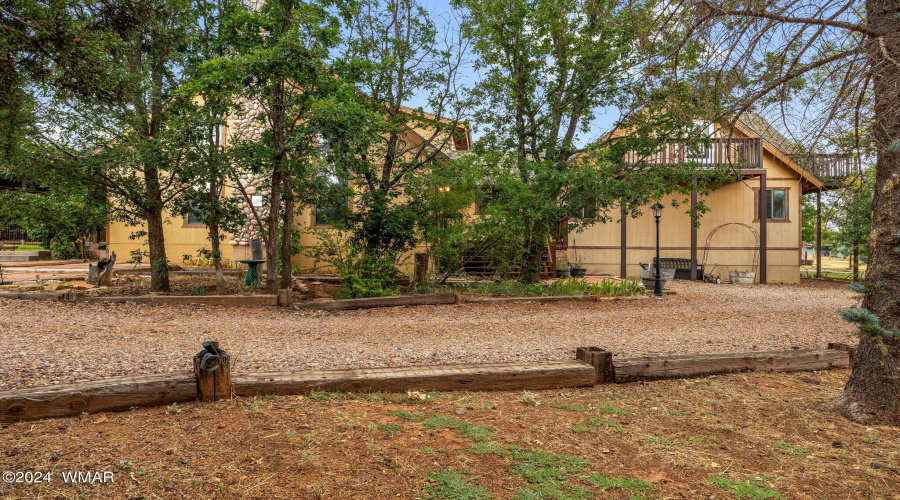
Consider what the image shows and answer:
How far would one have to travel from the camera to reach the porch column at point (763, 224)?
16.6m

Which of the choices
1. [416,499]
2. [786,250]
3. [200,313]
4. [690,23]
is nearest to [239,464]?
[416,499]

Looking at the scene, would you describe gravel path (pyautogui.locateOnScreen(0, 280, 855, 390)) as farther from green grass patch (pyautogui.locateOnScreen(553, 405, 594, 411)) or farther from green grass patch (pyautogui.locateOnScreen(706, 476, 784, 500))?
green grass patch (pyautogui.locateOnScreen(706, 476, 784, 500))

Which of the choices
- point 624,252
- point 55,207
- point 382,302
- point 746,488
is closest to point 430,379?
point 746,488

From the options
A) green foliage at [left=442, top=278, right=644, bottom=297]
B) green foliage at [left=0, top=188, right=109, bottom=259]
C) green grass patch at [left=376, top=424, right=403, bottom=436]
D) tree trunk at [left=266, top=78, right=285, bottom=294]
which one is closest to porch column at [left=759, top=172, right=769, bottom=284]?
green foliage at [left=442, top=278, right=644, bottom=297]

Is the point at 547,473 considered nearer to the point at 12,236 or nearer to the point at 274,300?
the point at 274,300

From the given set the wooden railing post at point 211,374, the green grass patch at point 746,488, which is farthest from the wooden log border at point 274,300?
the green grass patch at point 746,488

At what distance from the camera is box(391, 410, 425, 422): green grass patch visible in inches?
139

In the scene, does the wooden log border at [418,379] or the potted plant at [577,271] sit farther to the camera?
the potted plant at [577,271]

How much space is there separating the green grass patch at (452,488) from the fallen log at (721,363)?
2366mm

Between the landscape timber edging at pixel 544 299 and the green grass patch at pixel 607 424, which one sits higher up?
the landscape timber edging at pixel 544 299

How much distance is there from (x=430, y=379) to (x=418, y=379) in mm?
98

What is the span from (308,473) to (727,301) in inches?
446

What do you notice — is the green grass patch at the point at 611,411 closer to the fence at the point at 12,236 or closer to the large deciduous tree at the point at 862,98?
the large deciduous tree at the point at 862,98

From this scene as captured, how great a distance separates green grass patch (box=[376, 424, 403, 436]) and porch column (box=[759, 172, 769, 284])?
56.0 feet
